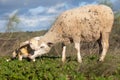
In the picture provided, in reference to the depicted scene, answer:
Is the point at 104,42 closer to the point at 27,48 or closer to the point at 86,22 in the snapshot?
the point at 86,22

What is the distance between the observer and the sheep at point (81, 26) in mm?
15164

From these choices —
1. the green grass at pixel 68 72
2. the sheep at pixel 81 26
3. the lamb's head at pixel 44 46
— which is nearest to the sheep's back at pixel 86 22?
the sheep at pixel 81 26

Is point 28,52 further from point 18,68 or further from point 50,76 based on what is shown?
point 50,76

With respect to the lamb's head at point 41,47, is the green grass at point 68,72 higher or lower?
lower

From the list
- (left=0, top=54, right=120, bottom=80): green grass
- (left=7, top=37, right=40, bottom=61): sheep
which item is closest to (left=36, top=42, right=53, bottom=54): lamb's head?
(left=7, top=37, right=40, bottom=61): sheep

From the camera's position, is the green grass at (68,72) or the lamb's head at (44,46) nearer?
the green grass at (68,72)

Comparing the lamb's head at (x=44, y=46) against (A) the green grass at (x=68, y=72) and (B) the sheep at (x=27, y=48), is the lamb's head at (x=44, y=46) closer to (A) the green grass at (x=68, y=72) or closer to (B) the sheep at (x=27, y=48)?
(B) the sheep at (x=27, y=48)

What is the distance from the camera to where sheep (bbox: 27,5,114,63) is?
15164 mm

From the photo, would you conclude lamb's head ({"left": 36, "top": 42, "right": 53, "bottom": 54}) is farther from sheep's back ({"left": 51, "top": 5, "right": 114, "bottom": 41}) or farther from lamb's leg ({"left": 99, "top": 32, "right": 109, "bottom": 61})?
lamb's leg ({"left": 99, "top": 32, "right": 109, "bottom": 61})

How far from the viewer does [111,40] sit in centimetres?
2364

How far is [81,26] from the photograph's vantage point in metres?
15.1

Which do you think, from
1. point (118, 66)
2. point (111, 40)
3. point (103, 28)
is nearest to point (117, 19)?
point (111, 40)

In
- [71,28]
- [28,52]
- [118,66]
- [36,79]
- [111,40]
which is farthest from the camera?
[111,40]

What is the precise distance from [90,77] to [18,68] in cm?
284
